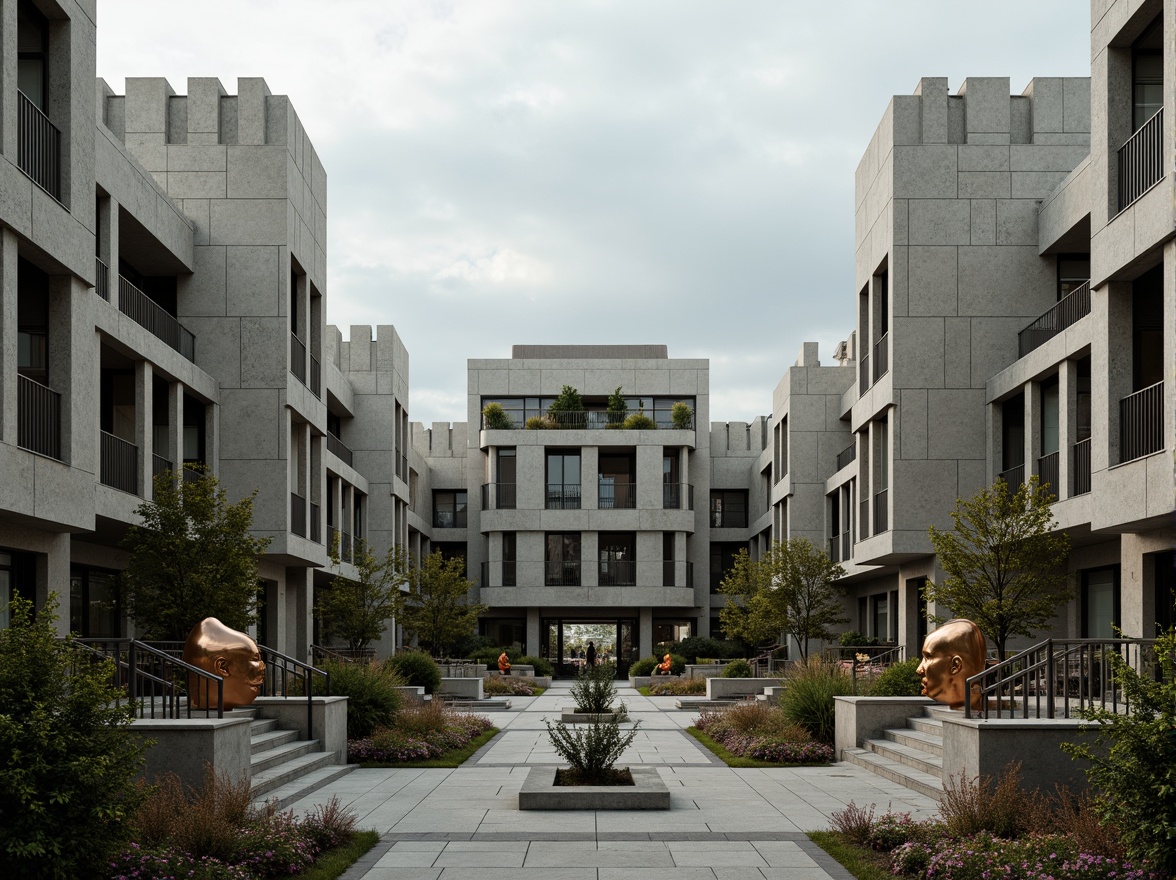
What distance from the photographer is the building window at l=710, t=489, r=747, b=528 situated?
61.2 meters

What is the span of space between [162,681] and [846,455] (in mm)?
31762

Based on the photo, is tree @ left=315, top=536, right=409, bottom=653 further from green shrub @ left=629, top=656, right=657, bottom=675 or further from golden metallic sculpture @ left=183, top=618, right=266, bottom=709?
golden metallic sculpture @ left=183, top=618, right=266, bottom=709

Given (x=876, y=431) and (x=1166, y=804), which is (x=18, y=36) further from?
(x=876, y=431)

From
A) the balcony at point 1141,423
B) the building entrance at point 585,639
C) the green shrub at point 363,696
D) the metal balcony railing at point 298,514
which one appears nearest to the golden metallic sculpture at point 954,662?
the balcony at point 1141,423

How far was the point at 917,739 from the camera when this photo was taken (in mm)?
17484

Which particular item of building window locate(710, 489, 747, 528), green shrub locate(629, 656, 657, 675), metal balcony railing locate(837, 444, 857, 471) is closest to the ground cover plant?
metal balcony railing locate(837, 444, 857, 471)

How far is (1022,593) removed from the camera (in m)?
22.7

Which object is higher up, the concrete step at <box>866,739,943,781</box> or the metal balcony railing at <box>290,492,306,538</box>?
the metal balcony railing at <box>290,492,306,538</box>

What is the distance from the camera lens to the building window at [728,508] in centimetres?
6116

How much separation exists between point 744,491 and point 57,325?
153ft

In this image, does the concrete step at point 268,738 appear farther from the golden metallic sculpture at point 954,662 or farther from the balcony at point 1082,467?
the balcony at point 1082,467

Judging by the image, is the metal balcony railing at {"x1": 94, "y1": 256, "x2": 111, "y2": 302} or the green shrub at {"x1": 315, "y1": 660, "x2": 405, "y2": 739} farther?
the metal balcony railing at {"x1": 94, "y1": 256, "x2": 111, "y2": 302}

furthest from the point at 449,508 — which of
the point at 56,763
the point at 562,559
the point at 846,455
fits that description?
the point at 56,763

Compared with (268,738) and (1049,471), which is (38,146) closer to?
(268,738)
